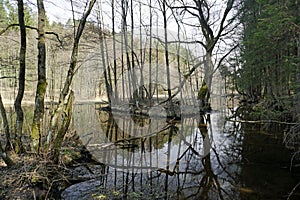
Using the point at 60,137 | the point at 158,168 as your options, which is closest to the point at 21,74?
the point at 60,137

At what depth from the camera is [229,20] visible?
15.6 m

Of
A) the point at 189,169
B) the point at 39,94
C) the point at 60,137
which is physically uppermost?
the point at 39,94

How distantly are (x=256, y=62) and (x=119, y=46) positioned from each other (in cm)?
1193

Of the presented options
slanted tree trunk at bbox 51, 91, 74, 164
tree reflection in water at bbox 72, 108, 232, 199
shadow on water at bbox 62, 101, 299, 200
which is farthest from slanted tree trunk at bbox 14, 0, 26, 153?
tree reflection in water at bbox 72, 108, 232, 199

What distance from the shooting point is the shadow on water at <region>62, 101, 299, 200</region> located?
4359mm

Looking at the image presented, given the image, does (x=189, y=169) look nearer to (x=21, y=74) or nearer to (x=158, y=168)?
(x=158, y=168)

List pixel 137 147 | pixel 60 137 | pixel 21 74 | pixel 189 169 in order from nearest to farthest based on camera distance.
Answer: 1. pixel 60 137
2. pixel 21 74
3. pixel 189 169
4. pixel 137 147

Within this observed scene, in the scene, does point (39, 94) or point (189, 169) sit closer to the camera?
point (39, 94)

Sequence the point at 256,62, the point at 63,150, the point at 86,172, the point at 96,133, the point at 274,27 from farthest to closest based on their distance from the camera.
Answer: the point at 256,62, the point at 96,133, the point at 63,150, the point at 274,27, the point at 86,172

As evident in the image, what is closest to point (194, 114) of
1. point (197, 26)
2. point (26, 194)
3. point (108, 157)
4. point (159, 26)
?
point (197, 26)

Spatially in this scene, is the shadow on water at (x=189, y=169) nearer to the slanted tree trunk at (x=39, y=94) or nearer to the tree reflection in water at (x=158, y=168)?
the tree reflection in water at (x=158, y=168)

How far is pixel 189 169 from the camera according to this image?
5691 millimetres

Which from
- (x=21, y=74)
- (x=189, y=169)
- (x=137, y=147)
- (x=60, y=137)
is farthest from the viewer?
(x=137, y=147)

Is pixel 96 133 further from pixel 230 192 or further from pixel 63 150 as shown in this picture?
pixel 230 192
